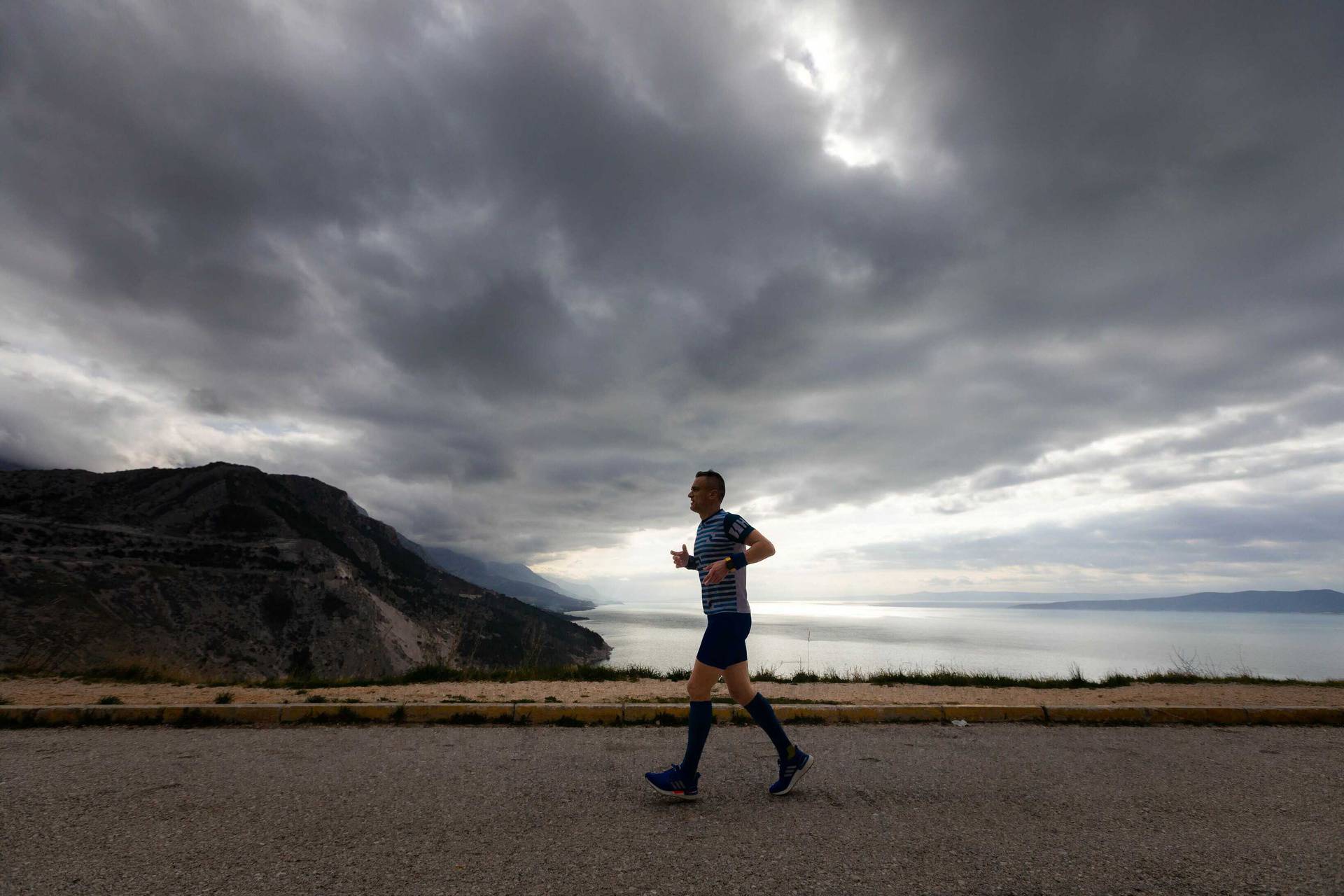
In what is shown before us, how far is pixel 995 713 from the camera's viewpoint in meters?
7.39

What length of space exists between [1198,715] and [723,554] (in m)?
7.16

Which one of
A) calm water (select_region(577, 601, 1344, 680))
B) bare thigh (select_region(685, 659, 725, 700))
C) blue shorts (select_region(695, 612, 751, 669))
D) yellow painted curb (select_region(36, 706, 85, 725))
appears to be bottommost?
calm water (select_region(577, 601, 1344, 680))

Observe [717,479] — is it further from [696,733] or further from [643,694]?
[643,694]

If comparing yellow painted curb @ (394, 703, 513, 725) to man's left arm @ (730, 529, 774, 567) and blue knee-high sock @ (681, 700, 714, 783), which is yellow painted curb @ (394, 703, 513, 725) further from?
man's left arm @ (730, 529, 774, 567)

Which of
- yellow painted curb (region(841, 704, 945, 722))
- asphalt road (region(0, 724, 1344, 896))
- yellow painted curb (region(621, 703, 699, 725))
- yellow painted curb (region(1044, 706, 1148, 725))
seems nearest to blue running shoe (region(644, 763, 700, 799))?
asphalt road (region(0, 724, 1344, 896))

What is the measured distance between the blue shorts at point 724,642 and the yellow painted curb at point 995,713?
14.3 feet

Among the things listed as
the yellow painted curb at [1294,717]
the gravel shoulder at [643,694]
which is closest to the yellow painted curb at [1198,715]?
the yellow painted curb at [1294,717]

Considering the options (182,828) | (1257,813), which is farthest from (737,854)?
(1257,813)

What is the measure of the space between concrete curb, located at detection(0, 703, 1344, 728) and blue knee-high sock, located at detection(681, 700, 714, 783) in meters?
2.93

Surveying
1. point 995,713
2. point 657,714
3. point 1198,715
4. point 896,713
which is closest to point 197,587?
point 657,714

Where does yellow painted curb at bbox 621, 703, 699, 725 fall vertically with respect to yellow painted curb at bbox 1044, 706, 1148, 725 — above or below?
below

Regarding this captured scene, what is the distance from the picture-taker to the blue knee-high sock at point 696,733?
4324 millimetres

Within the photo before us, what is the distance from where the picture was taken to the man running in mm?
4328

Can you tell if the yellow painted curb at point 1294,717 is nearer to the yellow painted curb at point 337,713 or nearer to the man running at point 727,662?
the man running at point 727,662
